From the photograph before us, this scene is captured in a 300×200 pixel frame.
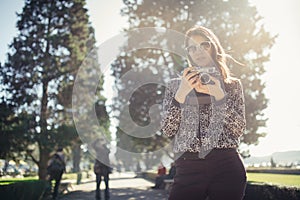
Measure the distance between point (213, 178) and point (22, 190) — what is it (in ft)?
31.3

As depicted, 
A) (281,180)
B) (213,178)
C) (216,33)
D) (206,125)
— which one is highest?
(216,33)

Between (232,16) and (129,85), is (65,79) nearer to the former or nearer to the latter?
(129,85)

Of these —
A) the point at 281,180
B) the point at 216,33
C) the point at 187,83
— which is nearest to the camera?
the point at 187,83

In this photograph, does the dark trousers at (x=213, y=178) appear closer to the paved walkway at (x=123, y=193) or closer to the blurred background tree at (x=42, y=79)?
the paved walkway at (x=123, y=193)

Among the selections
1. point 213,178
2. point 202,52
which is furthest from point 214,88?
point 213,178

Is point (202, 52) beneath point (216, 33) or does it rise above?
beneath

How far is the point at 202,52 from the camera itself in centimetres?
224

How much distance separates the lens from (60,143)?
21.7m

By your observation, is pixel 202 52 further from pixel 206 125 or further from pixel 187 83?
pixel 206 125

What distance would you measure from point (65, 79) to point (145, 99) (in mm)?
5856

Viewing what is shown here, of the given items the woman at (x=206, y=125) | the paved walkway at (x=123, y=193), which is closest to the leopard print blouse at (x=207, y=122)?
the woman at (x=206, y=125)

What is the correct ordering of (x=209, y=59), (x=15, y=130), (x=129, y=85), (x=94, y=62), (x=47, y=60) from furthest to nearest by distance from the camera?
(x=94, y=62) → (x=129, y=85) → (x=47, y=60) → (x=15, y=130) → (x=209, y=59)

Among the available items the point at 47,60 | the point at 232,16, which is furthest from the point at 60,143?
the point at 232,16

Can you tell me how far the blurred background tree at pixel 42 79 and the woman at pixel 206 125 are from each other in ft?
66.8
